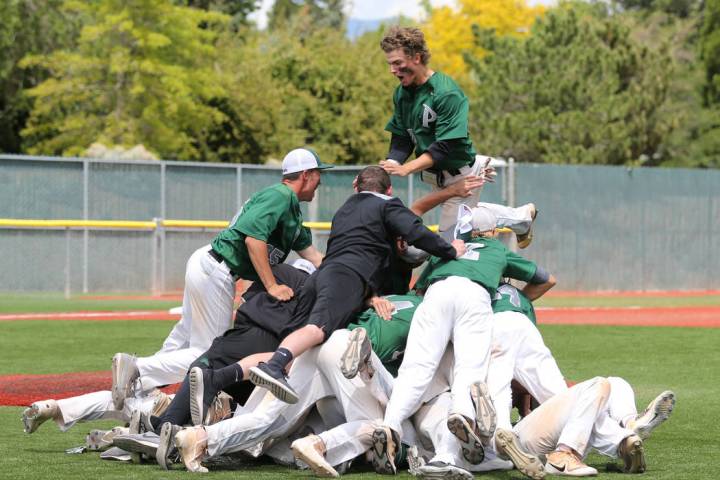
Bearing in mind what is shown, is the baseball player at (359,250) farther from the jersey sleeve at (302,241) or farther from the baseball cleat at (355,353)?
the jersey sleeve at (302,241)

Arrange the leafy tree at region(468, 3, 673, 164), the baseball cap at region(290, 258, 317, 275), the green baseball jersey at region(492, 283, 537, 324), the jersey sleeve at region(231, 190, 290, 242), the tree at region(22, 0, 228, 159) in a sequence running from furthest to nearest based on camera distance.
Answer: the leafy tree at region(468, 3, 673, 164), the tree at region(22, 0, 228, 159), the baseball cap at region(290, 258, 317, 275), the jersey sleeve at region(231, 190, 290, 242), the green baseball jersey at region(492, 283, 537, 324)

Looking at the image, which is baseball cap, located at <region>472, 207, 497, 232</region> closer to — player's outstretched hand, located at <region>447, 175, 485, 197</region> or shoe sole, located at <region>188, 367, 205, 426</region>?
player's outstretched hand, located at <region>447, 175, 485, 197</region>

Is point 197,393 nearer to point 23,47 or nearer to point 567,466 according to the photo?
point 567,466

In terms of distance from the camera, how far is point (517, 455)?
6.31 metres

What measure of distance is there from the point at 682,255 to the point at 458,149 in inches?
806

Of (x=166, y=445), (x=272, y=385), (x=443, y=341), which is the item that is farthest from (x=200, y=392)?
(x=443, y=341)

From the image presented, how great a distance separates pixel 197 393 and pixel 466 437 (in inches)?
61.7

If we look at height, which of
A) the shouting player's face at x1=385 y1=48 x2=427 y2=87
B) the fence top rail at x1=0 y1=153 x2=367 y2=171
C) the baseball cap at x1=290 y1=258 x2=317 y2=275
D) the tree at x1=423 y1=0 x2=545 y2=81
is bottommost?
the baseball cap at x1=290 y1=258 x2=317 y2=275

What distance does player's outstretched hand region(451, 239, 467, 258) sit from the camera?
737cm

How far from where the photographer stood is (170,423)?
23.0ft

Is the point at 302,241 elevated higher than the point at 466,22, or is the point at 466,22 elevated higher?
the point at 466,22

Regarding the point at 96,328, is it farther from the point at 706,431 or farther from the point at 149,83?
the point at 149,83

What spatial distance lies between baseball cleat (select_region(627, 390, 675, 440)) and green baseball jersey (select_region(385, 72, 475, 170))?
273 cm

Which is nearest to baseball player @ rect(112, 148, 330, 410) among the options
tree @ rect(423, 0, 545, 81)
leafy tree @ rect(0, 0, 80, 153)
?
leafy tree @ rect(0, 0, 80, 153)
